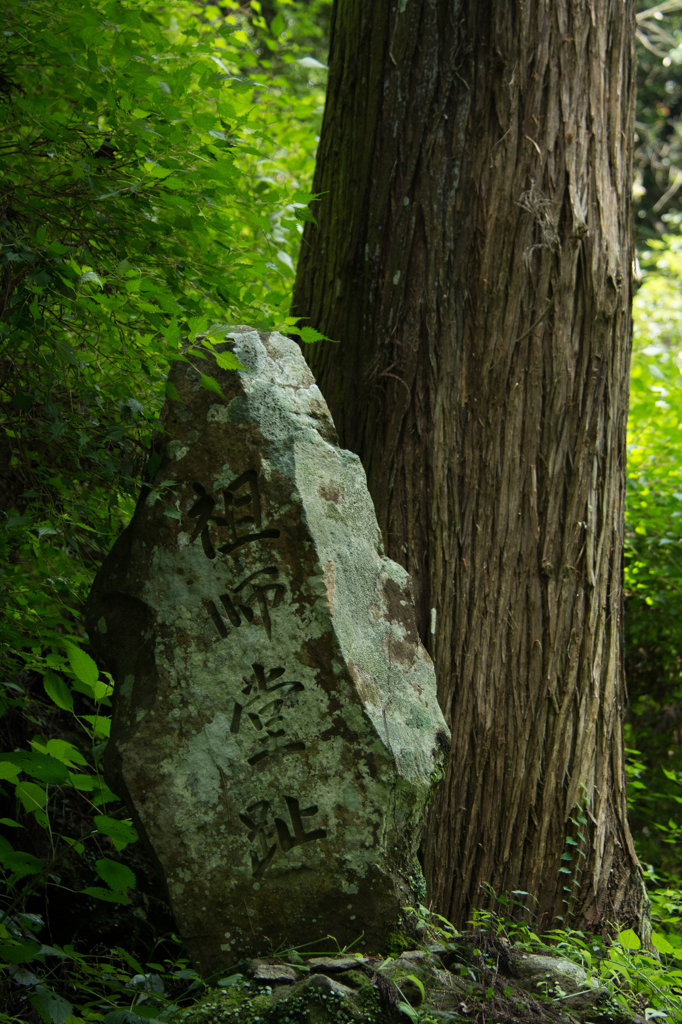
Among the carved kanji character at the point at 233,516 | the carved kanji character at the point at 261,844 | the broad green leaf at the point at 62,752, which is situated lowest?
the carved kanji character at the point at 261,844

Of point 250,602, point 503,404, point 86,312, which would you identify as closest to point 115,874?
point 250,602

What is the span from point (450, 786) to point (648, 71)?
1476cm

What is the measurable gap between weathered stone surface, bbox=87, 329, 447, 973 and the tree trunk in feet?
1.90

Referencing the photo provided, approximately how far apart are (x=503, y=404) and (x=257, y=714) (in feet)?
4.57

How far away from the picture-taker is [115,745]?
7.07ft

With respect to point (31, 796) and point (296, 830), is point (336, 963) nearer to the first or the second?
point (296, 830)

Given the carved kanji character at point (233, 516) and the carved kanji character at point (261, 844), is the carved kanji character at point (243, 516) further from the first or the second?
the carved kanji character at point (261, 844)

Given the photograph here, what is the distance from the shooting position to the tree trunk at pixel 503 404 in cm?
271

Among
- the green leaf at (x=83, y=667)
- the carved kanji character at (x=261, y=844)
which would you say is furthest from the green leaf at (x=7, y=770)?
the carved kanji character at (x=261, y=844)

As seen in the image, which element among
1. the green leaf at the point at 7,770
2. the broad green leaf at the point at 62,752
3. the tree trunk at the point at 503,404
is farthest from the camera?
the tree trunk at the point at 503,404

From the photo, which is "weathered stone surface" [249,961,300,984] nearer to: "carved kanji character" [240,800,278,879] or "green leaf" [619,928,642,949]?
"carved kanji character" [240,800,278,879]

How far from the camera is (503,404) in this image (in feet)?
9.23

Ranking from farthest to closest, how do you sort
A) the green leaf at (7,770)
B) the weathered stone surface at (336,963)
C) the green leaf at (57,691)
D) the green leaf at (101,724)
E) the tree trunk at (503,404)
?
the tree trunk at (503,404) < the green leaf at (101,724) < the green leaf at (57,691) < the weathered stone surface at (336,963) < the green leaf at (7,770)

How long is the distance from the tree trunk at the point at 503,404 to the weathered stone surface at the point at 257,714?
22.7 inches
